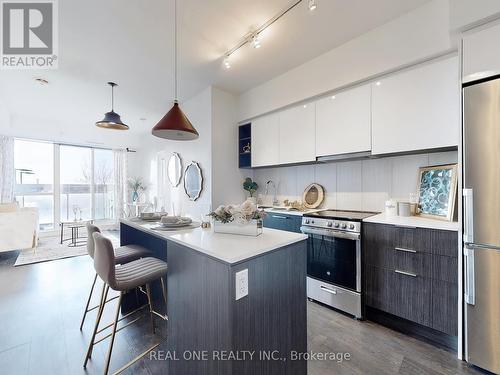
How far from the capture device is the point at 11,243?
3.95 m

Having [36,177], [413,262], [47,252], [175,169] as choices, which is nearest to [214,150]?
[175,169]

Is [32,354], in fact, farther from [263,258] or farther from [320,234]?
[320,234]

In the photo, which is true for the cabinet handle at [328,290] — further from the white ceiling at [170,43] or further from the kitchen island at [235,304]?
the white ceiling at [170,43]

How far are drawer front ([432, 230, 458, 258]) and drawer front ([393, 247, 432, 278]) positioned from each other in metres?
0.09

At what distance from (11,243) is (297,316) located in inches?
208

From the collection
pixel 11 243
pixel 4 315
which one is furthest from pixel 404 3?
pixel 11 243

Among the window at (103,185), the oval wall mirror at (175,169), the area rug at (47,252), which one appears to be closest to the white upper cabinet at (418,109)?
the oval wall mirror at (175,169)

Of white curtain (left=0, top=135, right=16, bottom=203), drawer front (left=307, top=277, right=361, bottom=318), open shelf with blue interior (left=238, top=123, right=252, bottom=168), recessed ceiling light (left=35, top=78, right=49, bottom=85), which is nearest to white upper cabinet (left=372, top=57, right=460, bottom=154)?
drawer front (left=307, top=277, right=361, bottom=318)

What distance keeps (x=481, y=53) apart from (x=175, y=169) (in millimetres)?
4379

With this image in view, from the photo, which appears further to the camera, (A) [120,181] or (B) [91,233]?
(A) [120,181]

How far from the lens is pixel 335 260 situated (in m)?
2.32

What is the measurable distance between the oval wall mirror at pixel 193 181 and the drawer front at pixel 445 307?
310cm

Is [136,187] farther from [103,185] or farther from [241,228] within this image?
[241,228]

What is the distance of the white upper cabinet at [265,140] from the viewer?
3.28 meters
